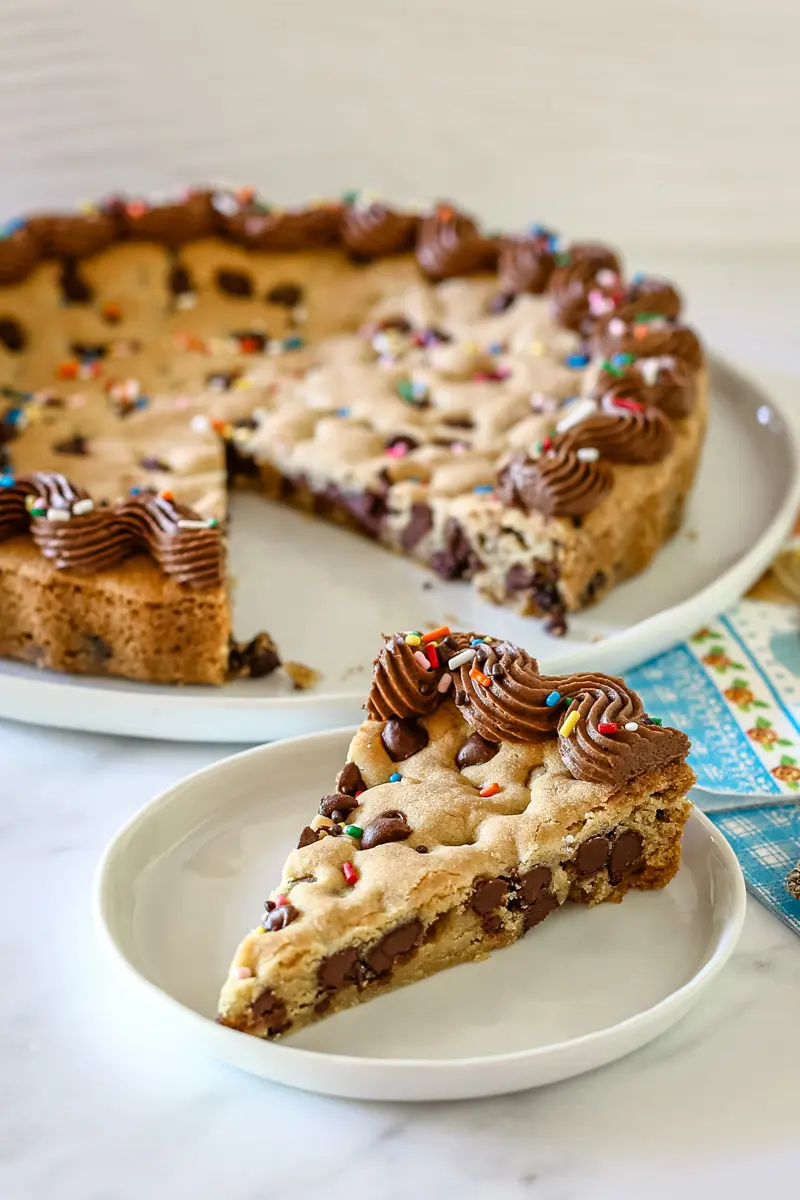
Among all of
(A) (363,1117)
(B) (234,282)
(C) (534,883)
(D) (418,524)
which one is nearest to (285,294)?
(B) (234,282)

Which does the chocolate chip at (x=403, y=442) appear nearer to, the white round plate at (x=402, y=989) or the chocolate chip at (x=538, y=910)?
the white round plate at (x=402, y=989)

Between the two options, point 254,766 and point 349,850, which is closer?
point 349,850

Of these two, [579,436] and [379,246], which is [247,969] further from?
[379,246]

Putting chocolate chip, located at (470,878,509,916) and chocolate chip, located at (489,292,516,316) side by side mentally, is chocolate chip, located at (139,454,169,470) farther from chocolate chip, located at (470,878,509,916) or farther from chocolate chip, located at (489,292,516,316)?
chocolate chip, located at (470,878,509,916)

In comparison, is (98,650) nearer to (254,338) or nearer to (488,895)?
(488,895)

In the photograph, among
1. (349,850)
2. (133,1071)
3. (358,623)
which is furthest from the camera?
(358,623)

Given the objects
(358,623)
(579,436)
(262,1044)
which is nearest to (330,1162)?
(262,1044)

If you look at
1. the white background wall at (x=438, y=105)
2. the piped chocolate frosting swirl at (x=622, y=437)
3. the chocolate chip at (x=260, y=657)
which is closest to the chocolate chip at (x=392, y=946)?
the chocolate chip at (x=260, y=657)
